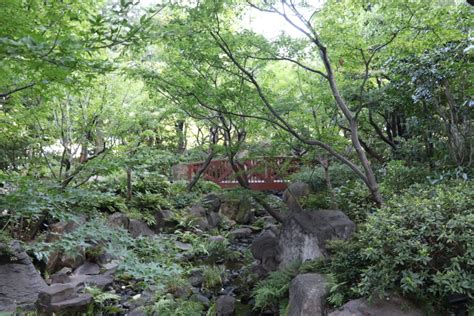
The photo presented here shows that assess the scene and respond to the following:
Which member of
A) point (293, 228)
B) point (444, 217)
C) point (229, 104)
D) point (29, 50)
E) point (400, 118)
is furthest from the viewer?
point (400, 118)

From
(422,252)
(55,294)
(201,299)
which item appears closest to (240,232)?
(201,299)

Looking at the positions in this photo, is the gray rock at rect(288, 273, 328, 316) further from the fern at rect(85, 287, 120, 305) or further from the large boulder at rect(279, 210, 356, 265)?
the fern at rect(85, 287, 120, 305)

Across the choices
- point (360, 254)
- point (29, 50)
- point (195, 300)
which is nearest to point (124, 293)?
point (195, 300)

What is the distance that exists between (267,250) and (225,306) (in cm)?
144

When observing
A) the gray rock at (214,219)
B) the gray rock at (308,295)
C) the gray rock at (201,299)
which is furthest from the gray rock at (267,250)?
the gray rock at (214,219)

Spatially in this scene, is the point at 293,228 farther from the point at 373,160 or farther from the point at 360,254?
the point at 373,160

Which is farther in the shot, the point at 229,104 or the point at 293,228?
the point at 229,104

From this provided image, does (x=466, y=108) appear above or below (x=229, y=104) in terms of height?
below

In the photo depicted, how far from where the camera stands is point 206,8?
17.9ft

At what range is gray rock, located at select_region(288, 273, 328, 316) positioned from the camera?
430 centimetres

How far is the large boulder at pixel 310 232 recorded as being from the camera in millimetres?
5926

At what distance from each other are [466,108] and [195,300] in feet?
20.3

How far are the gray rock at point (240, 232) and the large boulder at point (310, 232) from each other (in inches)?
147

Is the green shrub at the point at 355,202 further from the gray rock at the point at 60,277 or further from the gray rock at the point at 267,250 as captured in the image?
the gray rock at the point at 60,277
